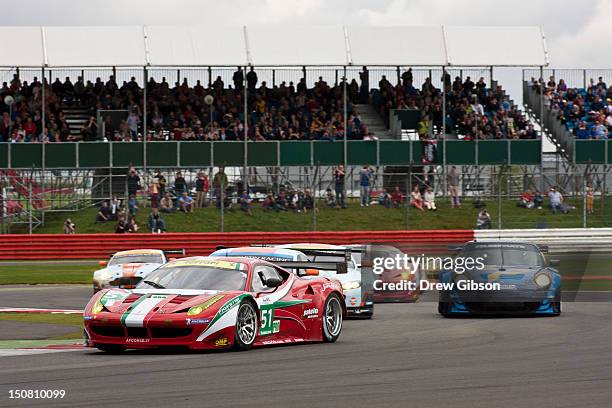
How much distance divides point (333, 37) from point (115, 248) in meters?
12.2

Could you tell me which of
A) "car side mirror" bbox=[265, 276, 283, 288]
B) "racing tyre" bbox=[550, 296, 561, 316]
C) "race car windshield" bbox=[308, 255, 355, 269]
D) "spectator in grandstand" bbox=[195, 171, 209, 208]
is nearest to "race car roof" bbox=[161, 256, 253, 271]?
"car side mirror" bbox=[265, 276, 283, 288]

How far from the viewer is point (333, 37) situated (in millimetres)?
44469

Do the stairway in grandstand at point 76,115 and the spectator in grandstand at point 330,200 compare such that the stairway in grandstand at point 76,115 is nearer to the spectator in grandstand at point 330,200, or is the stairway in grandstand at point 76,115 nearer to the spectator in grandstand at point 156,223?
the spectator in grandstand at point 156,223

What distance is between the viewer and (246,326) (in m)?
13.2

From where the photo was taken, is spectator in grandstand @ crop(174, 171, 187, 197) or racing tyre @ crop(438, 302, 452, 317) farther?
spectator in grandstand @ crop(174, 171, 187, 197)

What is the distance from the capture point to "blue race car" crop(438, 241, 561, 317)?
1912 centimetres

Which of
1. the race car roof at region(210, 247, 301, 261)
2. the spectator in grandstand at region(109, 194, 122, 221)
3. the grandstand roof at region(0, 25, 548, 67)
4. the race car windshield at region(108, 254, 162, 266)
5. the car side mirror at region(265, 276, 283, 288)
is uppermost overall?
the grandstand roof at region(0, 25, 548, 67)

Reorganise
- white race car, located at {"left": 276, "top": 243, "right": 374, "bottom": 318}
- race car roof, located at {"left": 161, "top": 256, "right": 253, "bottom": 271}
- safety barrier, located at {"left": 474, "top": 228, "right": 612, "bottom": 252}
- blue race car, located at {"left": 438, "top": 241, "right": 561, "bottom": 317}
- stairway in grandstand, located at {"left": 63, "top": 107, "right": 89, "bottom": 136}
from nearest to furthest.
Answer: race car roof, located at {"left": 161, "top": 256, "right": 253, "bottom": 271} < white race car, located at {"left": 276, "top": 243, "right": 374, "bottom": 318} < blue race car, located at {"left": 438, "top": 241, "right": 561, "bottom": 317} < safety barrier, located at {"left": 474, "top": 228, "right": 612, "bottom": 252} < stairway in grandstand, located at {"left": 63, "top": 107, "right": 89, "bottom": 136}

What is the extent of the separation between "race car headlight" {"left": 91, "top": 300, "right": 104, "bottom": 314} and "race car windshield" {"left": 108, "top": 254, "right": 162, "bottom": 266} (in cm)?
1389

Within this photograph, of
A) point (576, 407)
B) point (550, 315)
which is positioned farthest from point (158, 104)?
point (576, 407)

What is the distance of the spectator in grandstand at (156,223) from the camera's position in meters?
38.0

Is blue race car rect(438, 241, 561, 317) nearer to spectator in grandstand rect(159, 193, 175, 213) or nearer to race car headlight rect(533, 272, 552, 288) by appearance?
race car headlight rect(533, 272, 552, 288)

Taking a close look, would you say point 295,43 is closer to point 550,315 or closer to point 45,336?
point 550,315

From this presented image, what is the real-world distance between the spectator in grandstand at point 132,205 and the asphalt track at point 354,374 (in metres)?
23.3
